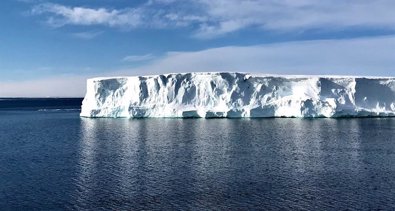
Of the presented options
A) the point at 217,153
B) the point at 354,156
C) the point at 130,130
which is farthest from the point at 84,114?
the point at 354,156

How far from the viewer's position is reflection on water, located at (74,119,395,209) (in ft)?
51.6

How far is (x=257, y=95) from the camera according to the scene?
160ft

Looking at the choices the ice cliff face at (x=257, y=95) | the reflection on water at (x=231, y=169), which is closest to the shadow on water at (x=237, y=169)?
the reflection on water at (x=231, y=169)

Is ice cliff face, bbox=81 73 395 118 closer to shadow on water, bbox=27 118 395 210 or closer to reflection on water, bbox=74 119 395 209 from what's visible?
reflection on water, bbox=74 119 395 209

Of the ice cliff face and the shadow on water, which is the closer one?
the shadow on water

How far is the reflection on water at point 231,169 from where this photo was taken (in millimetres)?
15727

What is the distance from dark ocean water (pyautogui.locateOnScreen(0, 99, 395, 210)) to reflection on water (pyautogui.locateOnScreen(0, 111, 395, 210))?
4cm

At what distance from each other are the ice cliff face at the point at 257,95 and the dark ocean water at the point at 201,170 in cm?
1230

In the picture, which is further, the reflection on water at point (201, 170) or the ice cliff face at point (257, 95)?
the ice cliff face at point (257, 95)

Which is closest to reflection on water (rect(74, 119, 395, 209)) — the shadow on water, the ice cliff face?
the shadow on water

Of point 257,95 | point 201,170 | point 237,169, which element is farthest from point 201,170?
point 257,95

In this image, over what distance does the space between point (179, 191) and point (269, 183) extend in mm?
A: 3662

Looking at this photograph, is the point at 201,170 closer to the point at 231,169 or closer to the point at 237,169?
the point at 231,169

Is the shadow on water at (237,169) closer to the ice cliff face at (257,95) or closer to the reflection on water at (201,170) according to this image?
the reflection on water at (201,170)
